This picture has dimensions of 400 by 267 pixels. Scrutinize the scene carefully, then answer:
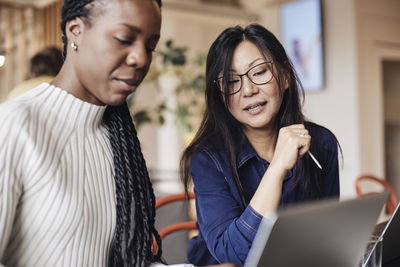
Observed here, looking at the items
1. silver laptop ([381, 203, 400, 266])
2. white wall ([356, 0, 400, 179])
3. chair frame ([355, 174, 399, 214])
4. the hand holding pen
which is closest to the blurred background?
white wall ([356, 0, 400, 179])

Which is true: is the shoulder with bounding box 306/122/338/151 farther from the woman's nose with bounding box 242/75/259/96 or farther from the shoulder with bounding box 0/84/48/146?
the shoulder with bounding box 0/84/48/146

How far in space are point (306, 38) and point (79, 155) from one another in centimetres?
471

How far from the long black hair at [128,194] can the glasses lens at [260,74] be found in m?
0.50

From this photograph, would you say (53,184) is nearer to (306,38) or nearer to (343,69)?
(343,69)

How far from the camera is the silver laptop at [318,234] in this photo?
2.18 feet

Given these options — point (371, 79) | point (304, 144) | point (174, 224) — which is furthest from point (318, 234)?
point (371, 79)

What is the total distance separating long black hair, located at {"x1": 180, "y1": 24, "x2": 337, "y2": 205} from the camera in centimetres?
137

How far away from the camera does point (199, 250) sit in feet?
4.48

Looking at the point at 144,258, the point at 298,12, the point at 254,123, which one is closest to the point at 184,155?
the point at 254,123

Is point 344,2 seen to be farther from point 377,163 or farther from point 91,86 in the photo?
point 91,86

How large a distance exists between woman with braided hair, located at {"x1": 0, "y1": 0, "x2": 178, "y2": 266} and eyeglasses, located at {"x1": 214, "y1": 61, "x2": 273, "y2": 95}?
55 centimetres

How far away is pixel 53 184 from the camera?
74 centimetres

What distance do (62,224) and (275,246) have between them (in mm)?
340

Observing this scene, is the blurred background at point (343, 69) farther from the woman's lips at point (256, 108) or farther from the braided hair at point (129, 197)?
the braided hair at point (129, 197)
